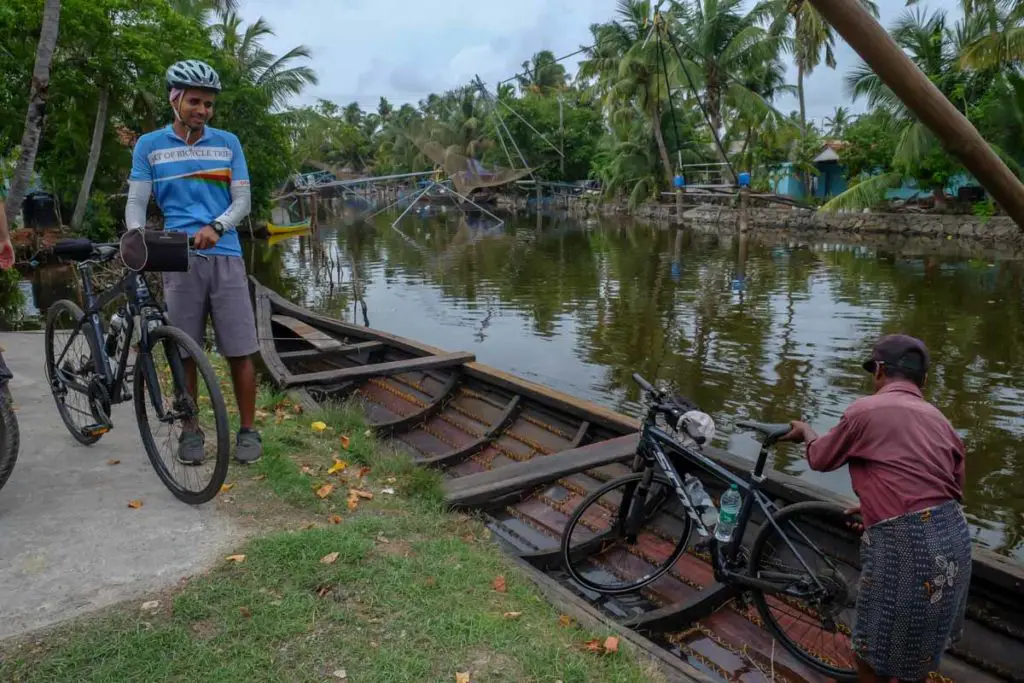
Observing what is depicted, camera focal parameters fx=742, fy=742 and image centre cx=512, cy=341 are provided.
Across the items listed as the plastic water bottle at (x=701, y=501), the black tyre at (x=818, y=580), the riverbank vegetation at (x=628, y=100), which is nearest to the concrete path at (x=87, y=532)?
the plastic water bottle at (x=701, y=501)

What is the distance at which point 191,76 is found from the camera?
357 cm

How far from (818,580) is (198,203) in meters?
3.51

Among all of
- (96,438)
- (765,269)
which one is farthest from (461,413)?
(765,269)

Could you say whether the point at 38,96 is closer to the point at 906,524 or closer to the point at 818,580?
the point at 818,580

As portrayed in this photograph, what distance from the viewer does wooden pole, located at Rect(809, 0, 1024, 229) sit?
1.31 m

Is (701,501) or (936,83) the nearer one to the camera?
(701,501)

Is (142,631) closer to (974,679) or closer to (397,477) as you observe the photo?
(397,477)

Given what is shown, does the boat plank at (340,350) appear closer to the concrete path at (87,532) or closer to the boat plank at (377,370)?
the boat plank at (377,370)

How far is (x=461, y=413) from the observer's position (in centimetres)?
691

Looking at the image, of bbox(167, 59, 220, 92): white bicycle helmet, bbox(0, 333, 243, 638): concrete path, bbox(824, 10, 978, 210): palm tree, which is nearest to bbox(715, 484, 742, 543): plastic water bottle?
bbox(0, 333, 243, 638): concrete path

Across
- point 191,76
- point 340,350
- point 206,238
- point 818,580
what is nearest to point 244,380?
point 206,238

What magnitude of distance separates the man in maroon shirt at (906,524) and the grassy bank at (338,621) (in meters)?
0.86

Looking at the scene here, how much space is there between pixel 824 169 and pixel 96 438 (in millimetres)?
37719

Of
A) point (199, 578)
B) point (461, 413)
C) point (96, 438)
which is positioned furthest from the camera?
point (461, 413)
